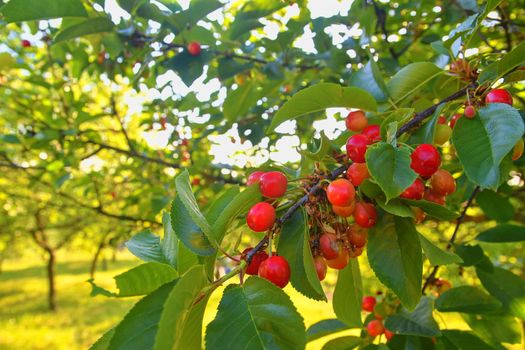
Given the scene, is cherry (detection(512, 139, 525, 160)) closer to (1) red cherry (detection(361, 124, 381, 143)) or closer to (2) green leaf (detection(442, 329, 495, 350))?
(1) red cherry (detection(361, 124, 381, 143))

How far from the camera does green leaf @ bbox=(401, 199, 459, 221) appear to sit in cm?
81

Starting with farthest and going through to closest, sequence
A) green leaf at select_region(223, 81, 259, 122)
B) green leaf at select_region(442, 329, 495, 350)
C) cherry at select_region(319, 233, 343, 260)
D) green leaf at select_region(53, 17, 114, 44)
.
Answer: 1. green leaf at select_region(223, 81, 259, 122)
2. green leaf at select_region(53, 17, 114, 44)
3. green leaf at select_region(442, 329, 495, 350)
4. cherry at select_region(319, 233, 343, 260)

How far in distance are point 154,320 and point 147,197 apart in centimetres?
306

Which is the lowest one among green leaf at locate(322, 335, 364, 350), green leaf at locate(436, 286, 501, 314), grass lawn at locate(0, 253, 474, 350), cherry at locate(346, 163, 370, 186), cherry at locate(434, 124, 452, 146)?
A: grass lawn at locate(0, 253, 474, 350)

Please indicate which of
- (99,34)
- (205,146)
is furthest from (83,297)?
(99,34)

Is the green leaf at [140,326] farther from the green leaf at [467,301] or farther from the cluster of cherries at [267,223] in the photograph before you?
the green leaf at [467,301]

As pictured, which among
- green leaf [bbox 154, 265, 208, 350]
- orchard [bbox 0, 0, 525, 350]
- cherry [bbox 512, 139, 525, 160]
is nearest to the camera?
green leaf [bbox 154, 265, 208, 350]

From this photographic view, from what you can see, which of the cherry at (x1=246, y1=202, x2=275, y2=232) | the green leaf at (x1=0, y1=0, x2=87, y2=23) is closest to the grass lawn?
the green leaf at (x1=0, y1=0, x2=87, y2=23)

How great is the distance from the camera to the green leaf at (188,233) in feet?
2.63

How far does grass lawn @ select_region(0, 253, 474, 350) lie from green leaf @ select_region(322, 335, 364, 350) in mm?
5885

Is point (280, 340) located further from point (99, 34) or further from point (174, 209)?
point (99, 34)

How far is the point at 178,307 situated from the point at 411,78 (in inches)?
33.4

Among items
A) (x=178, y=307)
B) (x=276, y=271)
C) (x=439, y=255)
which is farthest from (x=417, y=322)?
(x=178, y=307)

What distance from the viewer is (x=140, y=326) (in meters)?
0.64
